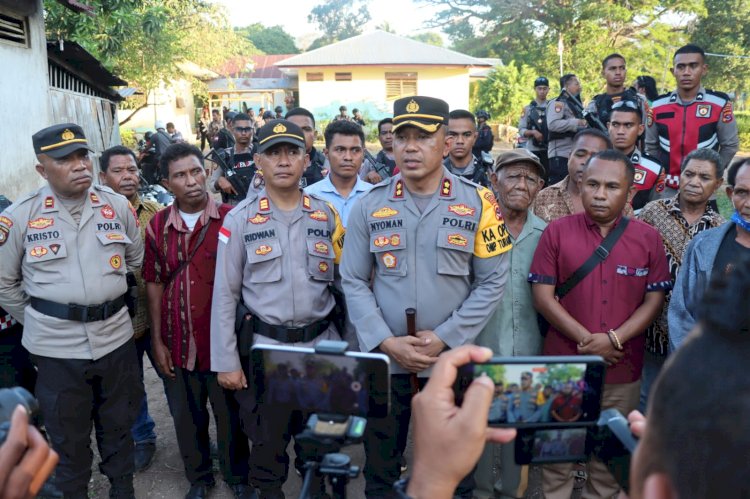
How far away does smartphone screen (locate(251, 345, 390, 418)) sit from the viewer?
1.51 meters

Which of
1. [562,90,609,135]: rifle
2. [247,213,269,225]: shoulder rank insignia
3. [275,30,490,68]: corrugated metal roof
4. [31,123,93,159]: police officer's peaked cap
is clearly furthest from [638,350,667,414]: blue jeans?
[275,30,490,68]: corrugated metal roof

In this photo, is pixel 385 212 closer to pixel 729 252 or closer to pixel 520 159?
pixel 520 159

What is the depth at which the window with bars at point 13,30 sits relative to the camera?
27.6ft

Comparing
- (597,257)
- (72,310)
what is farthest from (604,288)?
(72,310)

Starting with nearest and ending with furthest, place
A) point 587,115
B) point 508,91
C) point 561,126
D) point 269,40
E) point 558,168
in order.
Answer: point 587,115, point 561,126, point 558,168, point 508,91, point 269,40

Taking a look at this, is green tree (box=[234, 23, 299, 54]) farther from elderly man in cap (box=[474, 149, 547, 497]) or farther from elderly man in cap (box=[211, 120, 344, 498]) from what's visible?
elderly man in cap (box=[474, 149, 547, 497])

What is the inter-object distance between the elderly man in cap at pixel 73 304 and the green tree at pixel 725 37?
76.0ft

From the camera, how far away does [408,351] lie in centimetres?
283

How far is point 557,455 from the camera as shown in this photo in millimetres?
1438

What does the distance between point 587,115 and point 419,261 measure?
439 centimetres

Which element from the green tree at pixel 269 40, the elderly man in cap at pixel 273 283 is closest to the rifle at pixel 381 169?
the elderly man in cap at pixel 273 283

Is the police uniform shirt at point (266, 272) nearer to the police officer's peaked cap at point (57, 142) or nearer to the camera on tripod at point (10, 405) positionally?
the police officer's peaked cap at point (57, 142)

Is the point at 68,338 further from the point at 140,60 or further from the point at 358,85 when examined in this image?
the point at 358,85

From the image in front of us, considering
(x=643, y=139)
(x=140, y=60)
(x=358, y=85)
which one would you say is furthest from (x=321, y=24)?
(x=643, y=139)
